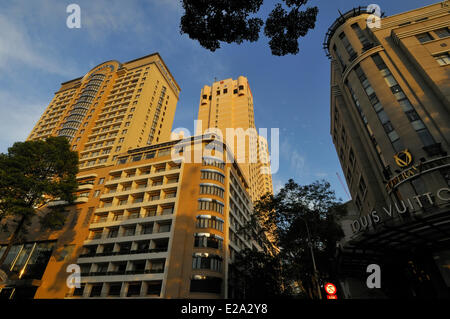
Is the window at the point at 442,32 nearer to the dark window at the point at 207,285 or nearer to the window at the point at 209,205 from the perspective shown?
the window at the point at 209,205

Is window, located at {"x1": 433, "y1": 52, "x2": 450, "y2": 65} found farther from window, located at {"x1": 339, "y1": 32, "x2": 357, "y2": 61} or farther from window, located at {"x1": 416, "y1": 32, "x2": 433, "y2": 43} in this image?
window, located at {"x1": 339, "y1": 32, "x2": 357, "y2": 61}

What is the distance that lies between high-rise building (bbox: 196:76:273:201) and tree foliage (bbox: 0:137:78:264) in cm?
5030

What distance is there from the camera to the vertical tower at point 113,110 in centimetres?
6141

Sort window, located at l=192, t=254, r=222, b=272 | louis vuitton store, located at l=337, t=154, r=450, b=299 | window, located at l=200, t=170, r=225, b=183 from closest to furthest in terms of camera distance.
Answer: louis vuitton store, located at l=337, t=154, r=450, b=299
window, located at l=192, t=254, r=222, b=272
window, located at l=200, t=170, r=225, b=183

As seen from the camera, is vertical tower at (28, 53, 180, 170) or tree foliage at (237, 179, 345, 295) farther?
vertical tower at (28, 53, 180, 170)

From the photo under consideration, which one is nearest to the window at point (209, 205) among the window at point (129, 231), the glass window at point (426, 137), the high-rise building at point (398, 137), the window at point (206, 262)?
the window at point (206, 262)

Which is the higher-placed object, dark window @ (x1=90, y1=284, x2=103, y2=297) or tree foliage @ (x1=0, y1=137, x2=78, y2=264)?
tree foliage @ (x1=0, y1=137, x2=78, y2=264)

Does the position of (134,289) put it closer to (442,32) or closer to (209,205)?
(209,205)

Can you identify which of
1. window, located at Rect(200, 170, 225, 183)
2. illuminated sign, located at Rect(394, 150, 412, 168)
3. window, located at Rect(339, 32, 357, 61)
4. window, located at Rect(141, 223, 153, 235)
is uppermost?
window, located at Rect(339, 32, 357, 61)

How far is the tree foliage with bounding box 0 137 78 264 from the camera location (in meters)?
28.0

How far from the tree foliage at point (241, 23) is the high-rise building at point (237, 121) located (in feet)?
211

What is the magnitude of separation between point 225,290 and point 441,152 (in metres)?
30.1

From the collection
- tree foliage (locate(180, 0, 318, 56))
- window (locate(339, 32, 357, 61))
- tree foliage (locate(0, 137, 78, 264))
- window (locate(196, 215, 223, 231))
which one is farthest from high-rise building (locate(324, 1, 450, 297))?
tree foliage (locate(0, 137, 78, 264))

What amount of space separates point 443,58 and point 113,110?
236 ft
